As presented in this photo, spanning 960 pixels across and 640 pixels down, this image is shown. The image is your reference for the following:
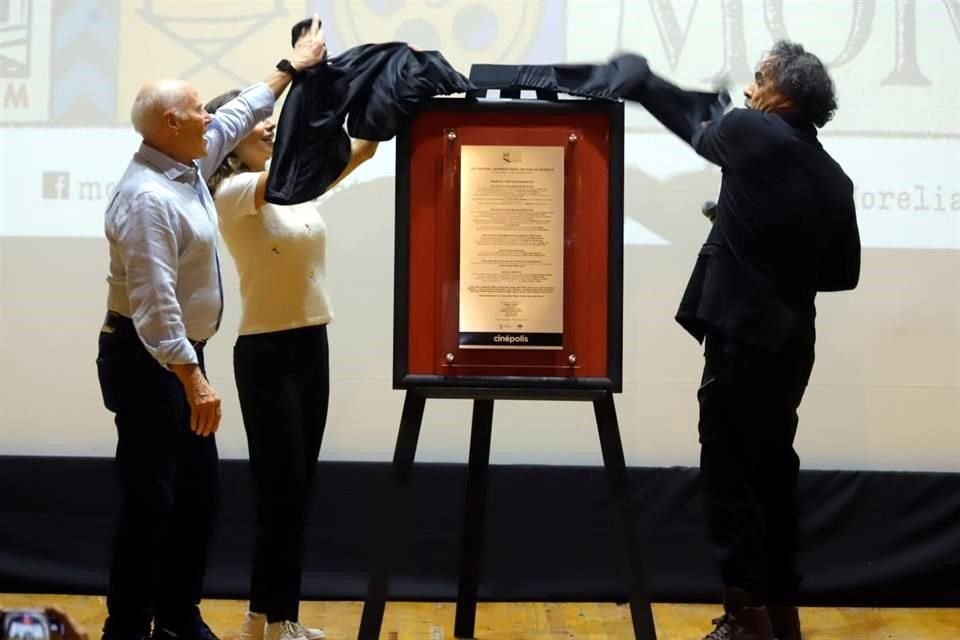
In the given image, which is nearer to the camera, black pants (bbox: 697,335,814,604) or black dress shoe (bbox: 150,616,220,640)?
black pants (bbox: 697,335,814,604)

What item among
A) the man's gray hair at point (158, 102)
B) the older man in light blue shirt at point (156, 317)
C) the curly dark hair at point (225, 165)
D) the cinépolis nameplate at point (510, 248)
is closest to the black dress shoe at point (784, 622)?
the cinépolis nameplate at point (510, 248)

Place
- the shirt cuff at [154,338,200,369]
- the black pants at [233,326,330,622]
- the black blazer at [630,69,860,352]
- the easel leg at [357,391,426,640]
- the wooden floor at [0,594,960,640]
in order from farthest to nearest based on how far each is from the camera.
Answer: the wooden floor at [0,594,960,640] < the black pants at [233,326,330,622] < the black blazer at [630,69,860,352] < the easel leg at [357,391,426,640] < the shirt cuff at [154,338,200,369]

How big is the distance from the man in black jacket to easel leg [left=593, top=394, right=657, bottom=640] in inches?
12.3

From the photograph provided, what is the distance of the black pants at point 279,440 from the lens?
2.87m

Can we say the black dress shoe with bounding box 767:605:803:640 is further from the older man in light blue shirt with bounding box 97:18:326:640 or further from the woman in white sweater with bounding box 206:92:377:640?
the older man in light blue shirt with bounding box 97:18:326:640

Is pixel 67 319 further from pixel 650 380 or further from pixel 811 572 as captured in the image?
pixel 811 572

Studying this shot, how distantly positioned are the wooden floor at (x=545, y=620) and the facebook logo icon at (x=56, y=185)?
1242 millimetres

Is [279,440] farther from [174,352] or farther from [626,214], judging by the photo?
[626,214]

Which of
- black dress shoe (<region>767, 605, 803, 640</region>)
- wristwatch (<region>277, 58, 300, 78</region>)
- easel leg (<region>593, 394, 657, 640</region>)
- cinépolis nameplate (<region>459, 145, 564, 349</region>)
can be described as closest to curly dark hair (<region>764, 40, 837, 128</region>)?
cinépolis nameplate (<region>459, 145, 564, 349</region>)

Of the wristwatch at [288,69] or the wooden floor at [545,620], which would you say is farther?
the wooden floor at [545,620]

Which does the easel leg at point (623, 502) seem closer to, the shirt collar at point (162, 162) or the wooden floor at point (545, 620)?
the wooden floor at point (545, 620)

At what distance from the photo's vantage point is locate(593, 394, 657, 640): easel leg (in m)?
2.65

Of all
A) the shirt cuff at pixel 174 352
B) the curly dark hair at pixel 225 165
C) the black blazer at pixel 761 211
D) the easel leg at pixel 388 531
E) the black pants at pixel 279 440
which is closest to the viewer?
the shirt cuff at pixel 174 352

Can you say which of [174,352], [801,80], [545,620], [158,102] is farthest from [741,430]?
[158,102]
